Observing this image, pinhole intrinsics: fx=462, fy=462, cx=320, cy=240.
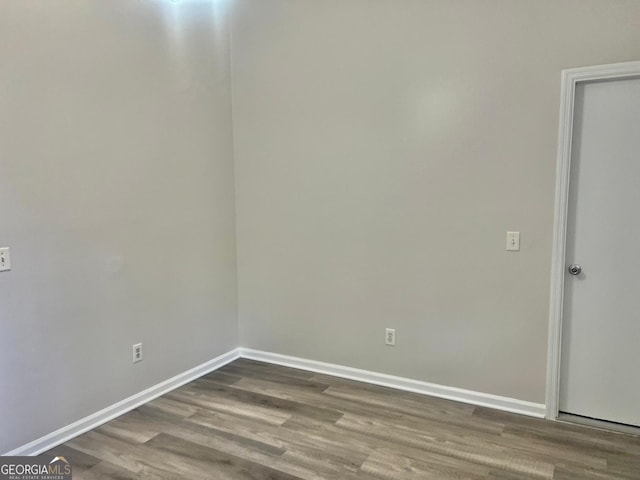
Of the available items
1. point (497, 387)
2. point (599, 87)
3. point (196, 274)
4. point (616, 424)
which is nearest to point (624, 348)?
point (616, 424)

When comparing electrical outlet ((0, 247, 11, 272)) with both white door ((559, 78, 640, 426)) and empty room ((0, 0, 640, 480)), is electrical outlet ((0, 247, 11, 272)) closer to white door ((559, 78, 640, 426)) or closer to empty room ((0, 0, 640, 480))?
empty room ((0, 0, 640, 480))

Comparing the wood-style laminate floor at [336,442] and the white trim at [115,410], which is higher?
the white trim at [115,410]

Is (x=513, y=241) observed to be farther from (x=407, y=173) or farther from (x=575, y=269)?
(x=407, y=173)

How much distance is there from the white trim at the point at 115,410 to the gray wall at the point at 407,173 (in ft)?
1.61

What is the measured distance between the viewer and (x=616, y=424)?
9.05 feet

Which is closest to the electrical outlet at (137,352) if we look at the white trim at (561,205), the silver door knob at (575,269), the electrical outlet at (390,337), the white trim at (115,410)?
the white trim at (115,410)

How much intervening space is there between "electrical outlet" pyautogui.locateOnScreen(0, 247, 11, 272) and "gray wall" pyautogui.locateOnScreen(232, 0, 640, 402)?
5.91 feet

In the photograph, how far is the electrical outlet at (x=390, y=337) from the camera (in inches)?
131

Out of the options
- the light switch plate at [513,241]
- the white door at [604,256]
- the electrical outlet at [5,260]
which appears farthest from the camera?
the light switch plate at [513,241]

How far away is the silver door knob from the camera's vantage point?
2.75m

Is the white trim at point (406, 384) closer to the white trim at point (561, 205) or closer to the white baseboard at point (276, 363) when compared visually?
the white baseboard at point (276, 363)

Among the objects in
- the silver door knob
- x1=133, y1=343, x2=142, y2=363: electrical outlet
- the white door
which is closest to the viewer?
the white door

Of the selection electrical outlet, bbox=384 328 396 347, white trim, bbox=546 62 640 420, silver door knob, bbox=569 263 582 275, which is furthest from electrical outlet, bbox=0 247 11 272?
silver door knob, bbox=569 263 582 275

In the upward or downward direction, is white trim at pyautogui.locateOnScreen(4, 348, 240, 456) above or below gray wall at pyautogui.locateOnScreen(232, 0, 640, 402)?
below
